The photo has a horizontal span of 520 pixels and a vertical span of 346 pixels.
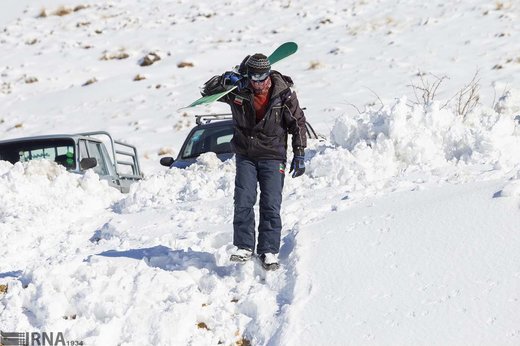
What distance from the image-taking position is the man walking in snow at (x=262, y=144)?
5797 mm

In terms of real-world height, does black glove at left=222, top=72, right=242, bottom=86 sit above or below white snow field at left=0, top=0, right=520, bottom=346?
above

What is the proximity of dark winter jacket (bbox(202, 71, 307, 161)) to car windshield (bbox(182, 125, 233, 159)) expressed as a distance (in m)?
5.09

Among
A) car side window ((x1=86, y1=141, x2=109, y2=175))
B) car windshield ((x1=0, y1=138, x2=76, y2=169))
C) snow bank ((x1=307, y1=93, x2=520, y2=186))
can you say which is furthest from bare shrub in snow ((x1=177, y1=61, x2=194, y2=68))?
snow bank ((x1=307, y1=93, x2=520, y2=186))

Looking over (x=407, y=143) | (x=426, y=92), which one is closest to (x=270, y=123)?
(x=407, y=143)

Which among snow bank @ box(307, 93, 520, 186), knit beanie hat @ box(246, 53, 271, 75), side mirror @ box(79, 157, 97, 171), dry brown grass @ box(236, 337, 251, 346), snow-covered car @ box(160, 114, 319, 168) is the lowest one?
snow-covered car @ box(160, 114, 319, 168)

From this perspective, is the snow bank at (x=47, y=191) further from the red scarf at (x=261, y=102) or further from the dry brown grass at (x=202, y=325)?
the dry brown grass at (x=202, y=325)

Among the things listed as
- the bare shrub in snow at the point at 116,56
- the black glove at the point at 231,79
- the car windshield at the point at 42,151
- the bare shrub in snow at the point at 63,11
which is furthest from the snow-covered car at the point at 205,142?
the bare shrub in snow at the point at 63,11

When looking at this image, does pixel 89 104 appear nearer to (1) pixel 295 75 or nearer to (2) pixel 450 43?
(1) pixel 295 75

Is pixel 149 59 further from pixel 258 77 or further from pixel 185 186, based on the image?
pixel 258 77

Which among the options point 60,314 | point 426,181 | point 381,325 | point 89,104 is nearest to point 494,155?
point 426,181

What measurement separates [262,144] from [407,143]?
3.19 meters

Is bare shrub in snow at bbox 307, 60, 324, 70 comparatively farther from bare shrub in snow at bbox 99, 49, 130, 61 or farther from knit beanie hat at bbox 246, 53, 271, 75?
knit beanie hat at bbox 246, 53, 271, 75

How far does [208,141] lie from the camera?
11.3m

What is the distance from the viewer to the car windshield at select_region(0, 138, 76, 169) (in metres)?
10.4
